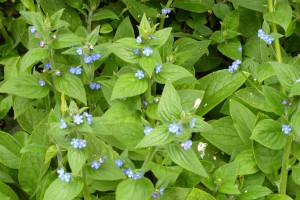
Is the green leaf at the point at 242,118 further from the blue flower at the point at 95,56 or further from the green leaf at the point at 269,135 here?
the blue flower at the point at 95,56

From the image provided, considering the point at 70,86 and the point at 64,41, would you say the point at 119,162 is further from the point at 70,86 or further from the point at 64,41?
the point at 64,41

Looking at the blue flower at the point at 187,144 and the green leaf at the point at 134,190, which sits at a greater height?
the blue flower at the point at 187,144

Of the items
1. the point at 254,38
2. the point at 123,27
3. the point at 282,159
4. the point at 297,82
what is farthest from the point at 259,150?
the point at 123,27

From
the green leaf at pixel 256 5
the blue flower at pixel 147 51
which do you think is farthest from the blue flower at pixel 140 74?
the green leaf at pixel 256 5

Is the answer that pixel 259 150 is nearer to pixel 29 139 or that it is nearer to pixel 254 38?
pixel 254 38

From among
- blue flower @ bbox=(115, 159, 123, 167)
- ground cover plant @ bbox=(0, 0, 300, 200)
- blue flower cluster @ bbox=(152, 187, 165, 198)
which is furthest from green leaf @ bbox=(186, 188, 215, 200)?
blue flower @ bbox=(115, 159, 123, 167)

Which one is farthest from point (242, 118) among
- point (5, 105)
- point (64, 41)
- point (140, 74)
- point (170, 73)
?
point (5, 105)
